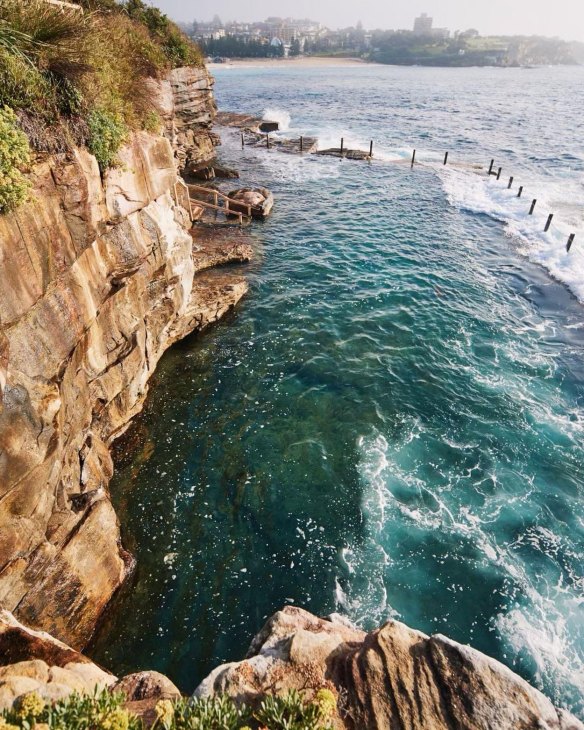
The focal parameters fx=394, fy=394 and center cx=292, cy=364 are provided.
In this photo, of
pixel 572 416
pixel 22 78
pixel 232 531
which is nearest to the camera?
pixel 22 78

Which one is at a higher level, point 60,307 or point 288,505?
point 60,307

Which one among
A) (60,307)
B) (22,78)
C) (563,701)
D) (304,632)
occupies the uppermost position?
(22,78)

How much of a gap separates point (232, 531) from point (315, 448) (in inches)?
172

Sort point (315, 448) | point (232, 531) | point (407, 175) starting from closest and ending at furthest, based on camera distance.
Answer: point (232, 531)
point (315, 448)
point (407, 175)

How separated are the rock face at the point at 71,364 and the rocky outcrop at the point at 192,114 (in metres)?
29.0

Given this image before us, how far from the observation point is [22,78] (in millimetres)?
8945

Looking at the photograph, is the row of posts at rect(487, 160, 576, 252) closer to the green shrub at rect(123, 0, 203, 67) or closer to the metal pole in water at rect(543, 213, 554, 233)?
the metal pole in water at rect(543, 213, 554, 233)

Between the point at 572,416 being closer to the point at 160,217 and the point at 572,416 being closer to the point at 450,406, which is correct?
the point at 450,406

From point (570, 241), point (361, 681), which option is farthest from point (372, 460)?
point (570, 241)

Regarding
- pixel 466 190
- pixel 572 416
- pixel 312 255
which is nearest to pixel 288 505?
pixel 572 416

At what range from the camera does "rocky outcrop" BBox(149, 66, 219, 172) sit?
4031 cm

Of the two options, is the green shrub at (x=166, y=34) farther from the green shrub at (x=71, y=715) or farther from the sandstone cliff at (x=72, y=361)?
the green shrub at (x=71, y=715)

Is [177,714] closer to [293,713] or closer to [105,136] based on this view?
[293,713]

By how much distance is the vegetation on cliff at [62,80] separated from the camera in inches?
352
